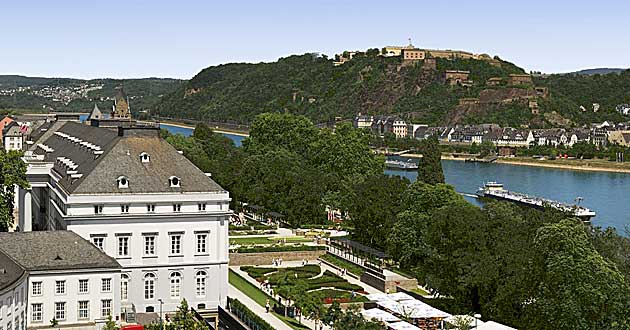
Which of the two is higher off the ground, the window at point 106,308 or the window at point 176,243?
the window at point 176,243

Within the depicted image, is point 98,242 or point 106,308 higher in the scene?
point 98,242

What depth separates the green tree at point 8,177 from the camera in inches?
1902

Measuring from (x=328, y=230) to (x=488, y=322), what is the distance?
3142cm

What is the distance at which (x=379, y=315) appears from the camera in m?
40.8

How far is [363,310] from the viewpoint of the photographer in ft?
142

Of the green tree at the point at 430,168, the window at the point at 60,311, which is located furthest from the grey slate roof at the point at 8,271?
the green tree at the point at 430,168

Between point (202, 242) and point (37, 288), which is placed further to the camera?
point (202, 242)

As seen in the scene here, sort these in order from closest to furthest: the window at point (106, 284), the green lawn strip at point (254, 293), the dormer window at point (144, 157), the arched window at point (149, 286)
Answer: the window at point (106, 284)
the green lawn strip at point (254, 293)
the arched window at point (149, 286)
the dormer window at point (144, 157)

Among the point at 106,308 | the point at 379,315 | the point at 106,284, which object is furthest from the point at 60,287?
the point at 379,315

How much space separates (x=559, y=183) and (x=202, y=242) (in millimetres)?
87013

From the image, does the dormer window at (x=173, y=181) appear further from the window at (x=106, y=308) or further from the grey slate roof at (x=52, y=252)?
the window at (x=106, y=308)

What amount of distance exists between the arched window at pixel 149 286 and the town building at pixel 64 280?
3916mm

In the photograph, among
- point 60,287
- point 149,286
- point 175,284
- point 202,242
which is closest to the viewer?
point 60,287

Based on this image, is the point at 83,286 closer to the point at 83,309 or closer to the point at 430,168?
the point at 83,309
